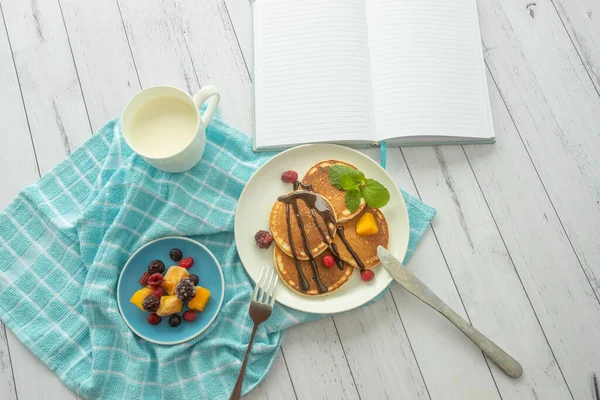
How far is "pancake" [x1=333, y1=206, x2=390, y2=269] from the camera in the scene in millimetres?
1302

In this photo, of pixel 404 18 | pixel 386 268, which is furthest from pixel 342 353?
pixel 404 18

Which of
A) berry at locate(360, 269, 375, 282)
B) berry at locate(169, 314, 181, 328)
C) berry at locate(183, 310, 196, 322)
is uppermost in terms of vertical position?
berry at locate(360, 269, 375, 282)

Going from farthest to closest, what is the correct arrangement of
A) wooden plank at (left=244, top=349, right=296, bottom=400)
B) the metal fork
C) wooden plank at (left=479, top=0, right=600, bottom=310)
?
wooden plank at (left=479, top=0, right=600, bottom=310)
wooden plank at (left=244, top=349, right=296, bottom=400)
the metal fork

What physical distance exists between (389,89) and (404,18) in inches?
8.9

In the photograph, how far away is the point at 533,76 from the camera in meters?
1.51

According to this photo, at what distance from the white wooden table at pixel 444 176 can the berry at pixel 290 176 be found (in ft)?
0.75

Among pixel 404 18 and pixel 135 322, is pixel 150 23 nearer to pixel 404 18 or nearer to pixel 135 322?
pixel 404 18

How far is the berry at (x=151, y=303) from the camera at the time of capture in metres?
1.23

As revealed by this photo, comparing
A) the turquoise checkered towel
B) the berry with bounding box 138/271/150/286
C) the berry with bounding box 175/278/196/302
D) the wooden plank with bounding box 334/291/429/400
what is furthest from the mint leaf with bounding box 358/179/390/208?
the berry with bounding box 138/271/150/286

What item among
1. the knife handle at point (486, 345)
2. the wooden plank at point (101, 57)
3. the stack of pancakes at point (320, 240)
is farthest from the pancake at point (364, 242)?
the wooden plank at point (101, 57)

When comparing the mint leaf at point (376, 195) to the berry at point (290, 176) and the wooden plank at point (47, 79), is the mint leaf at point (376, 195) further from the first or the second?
the wooden plank at point (47, 79)

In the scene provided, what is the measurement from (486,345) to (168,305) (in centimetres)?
83

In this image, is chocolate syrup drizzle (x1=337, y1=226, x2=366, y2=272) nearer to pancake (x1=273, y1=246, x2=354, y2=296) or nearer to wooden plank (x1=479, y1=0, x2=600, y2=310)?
pancake (x1=273, y1=246, x2=354, y2=296)

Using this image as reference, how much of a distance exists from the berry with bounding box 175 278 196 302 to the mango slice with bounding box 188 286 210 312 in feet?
0.09
